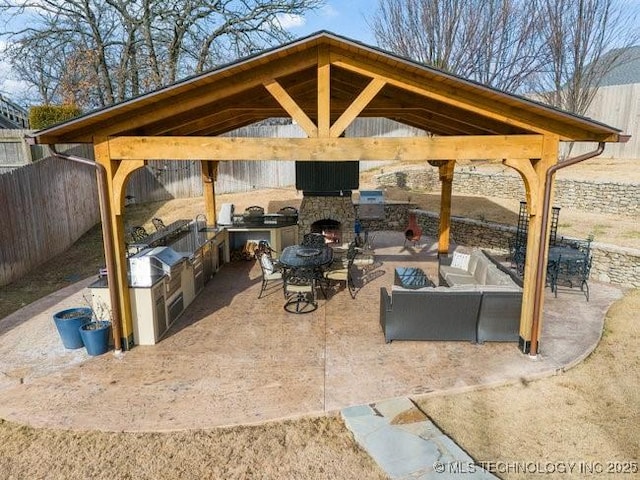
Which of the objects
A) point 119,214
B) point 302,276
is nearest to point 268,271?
point 302,276

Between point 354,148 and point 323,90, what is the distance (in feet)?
2.83

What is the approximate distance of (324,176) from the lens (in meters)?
11.7

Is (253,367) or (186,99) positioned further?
(253,367)

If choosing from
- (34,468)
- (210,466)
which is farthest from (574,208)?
(34,468)

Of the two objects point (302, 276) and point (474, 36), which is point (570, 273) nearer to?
point (302, 276)

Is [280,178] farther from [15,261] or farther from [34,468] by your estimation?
[34,468]

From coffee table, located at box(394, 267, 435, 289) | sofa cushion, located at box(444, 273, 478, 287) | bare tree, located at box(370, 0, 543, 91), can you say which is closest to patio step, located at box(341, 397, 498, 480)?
coffee table, located at box(394, 267, 435, 289)

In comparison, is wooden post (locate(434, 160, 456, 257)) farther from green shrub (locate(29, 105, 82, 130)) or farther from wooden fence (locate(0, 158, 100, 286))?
green shrub (locate(29, 105, 82, 130))

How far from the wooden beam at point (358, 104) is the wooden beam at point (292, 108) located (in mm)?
298

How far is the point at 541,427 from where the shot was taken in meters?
4.68

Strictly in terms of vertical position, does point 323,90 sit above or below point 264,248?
above

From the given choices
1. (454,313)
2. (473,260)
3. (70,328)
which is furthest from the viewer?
(473,260)

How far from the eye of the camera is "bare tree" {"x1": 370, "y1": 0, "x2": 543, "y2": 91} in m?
18.2

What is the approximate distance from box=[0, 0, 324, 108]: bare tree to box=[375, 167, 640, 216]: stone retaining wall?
10099 mm
